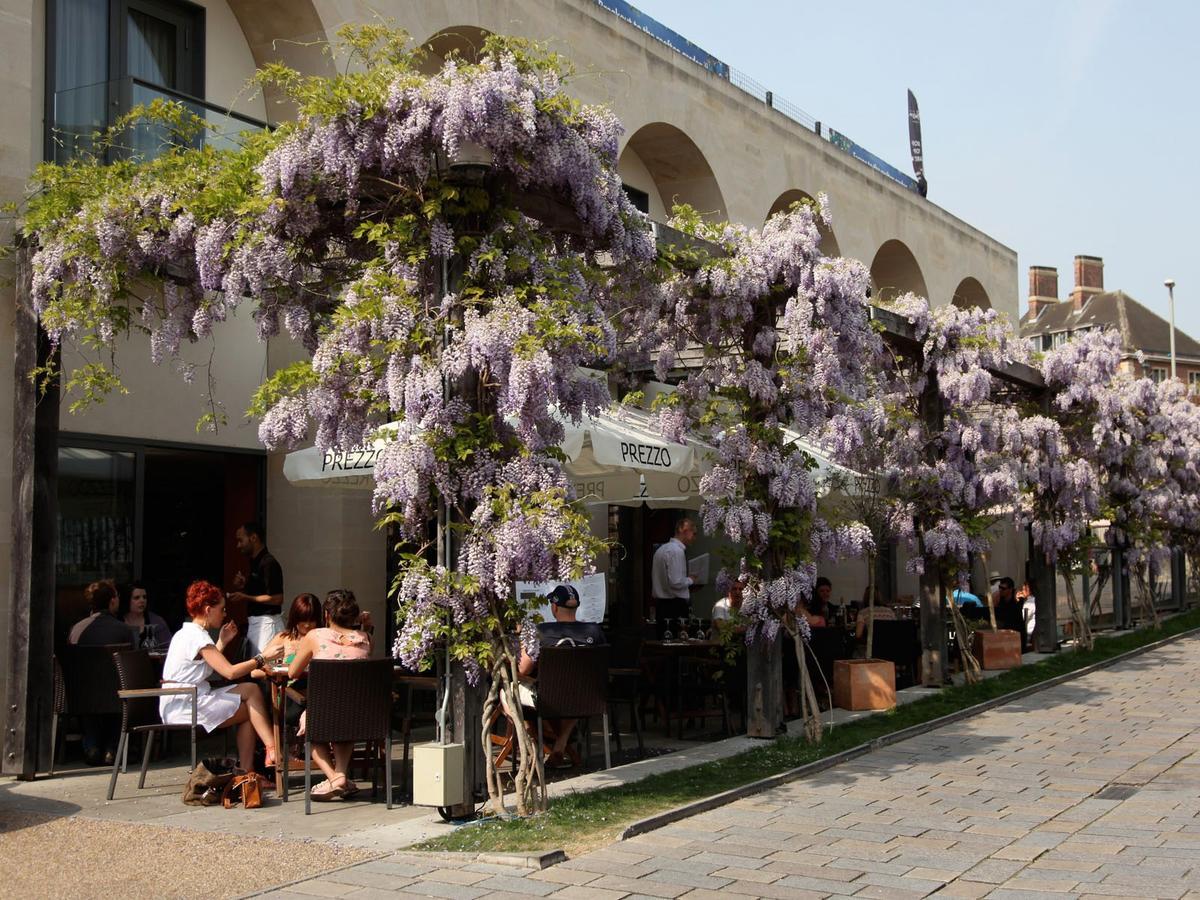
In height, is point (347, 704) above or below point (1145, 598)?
above

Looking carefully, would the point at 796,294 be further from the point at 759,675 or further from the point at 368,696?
the point at 368,696

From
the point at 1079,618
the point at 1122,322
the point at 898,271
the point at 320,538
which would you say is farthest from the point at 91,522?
the point at 1122,322

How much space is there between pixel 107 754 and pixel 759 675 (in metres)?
4.92

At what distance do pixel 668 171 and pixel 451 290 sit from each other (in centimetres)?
1355

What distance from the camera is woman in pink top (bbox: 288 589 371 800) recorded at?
8.09m

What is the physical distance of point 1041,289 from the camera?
77.1m

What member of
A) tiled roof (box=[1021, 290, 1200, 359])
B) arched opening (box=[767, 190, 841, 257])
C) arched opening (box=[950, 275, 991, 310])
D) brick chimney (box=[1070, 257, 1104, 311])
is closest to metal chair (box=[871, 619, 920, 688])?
arched opening (box=[767, 190, 841, 257])

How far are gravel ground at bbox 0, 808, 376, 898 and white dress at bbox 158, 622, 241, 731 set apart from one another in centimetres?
105

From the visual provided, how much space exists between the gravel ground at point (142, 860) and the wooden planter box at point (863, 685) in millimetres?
6106

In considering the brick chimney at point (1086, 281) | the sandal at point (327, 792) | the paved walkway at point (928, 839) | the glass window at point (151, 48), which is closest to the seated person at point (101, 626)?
the sandal at point (327, 792)

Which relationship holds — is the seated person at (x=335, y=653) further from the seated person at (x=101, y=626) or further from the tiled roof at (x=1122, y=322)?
the tiled roof at (x=1122, y=322)

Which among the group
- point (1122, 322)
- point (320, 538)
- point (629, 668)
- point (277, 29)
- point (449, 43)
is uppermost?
point (1122, 322)

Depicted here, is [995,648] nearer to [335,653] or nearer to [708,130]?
[708,130]

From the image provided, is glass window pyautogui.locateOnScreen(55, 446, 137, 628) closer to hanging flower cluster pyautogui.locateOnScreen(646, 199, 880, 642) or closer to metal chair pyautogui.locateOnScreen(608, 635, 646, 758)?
metal chair pyautogui.locateOnScreen(608, 635, 646, 758)
